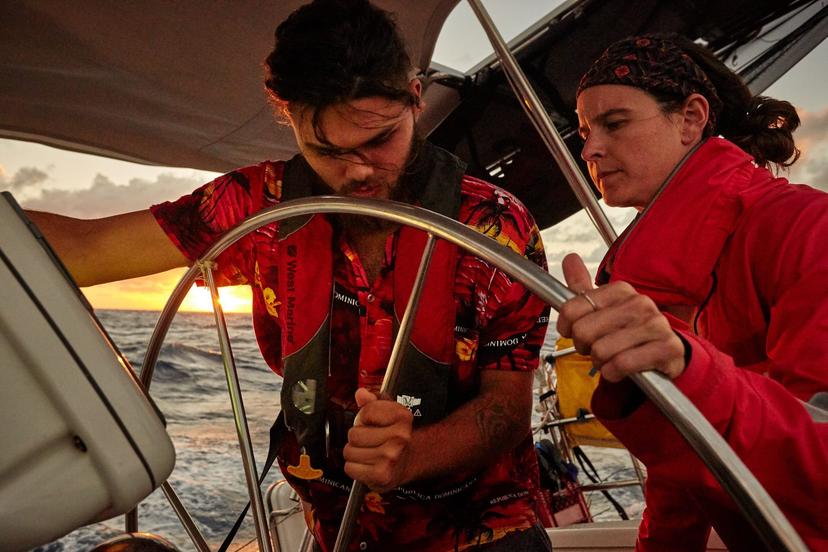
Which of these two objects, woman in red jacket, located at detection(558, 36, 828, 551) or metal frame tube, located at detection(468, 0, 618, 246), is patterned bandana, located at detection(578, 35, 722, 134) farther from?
metal frame tube, located at detection(468, 0, 618, 246)

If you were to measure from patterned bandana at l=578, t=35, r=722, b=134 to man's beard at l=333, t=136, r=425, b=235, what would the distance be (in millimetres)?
362

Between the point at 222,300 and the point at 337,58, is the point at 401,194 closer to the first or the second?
→ the point at 337,58

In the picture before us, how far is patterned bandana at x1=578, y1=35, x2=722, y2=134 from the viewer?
3.81ft

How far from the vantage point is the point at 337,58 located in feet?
3.56

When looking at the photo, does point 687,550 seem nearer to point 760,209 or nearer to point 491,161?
point 760,209

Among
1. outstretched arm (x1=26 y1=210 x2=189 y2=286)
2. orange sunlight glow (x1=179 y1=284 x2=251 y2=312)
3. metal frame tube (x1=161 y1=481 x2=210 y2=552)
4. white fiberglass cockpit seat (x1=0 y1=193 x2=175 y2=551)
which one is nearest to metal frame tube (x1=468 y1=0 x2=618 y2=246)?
orange sunlight glow (x1=179 y1=284 x2=251 y2=312)

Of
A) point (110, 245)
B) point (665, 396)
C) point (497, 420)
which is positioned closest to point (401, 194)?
point (497, 420)

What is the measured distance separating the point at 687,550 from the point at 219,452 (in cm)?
772

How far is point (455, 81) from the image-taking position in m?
2.96

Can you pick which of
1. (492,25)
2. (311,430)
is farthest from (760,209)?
(492,25)

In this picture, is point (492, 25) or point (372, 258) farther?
point (492, 25)

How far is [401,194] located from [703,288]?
51 centimetres

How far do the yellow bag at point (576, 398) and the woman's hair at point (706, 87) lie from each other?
252 centimetres

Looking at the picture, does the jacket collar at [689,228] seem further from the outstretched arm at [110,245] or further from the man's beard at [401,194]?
the outstretched arm at [110,245]
